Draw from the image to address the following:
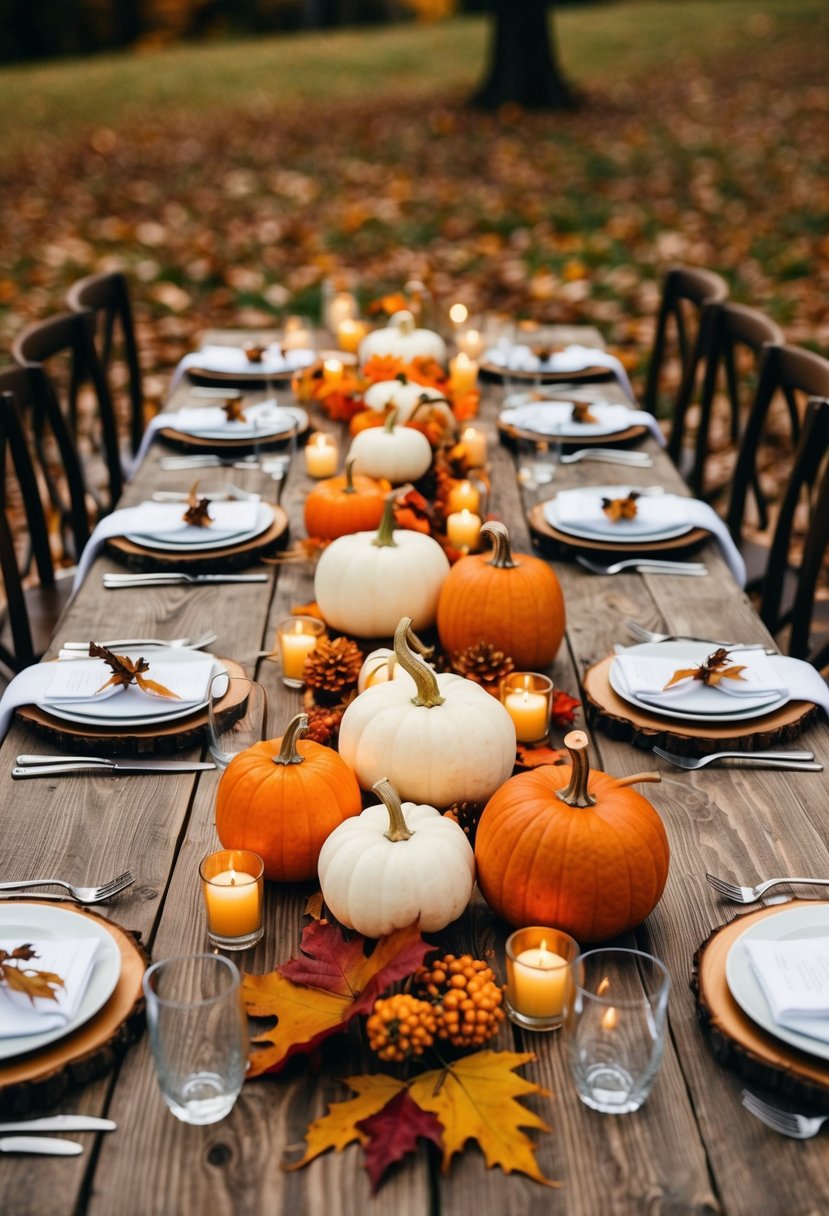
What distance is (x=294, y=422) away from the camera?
3162mm

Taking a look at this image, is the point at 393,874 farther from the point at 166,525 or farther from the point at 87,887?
the point at 166,525

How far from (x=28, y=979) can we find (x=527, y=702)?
85 cm

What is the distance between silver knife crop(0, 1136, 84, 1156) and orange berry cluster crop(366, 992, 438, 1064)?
300mm

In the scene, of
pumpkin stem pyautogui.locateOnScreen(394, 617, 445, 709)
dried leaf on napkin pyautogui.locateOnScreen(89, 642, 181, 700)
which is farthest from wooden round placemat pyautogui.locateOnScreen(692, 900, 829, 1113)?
dried leaf on napkin pyautogui.locateOnScreen(89, 642, 181, 700)

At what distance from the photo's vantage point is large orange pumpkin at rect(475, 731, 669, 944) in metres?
1.47

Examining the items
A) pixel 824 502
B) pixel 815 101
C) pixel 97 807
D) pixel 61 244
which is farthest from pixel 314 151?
pixel 97 807

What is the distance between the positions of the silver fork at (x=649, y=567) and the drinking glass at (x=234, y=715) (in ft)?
3.21

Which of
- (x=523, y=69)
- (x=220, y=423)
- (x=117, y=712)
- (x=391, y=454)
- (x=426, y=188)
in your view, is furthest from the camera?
(x=523, y=69)

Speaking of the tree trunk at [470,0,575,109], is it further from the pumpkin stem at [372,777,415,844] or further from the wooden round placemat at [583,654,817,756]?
the pumpkin stem at [372,777,415,844]

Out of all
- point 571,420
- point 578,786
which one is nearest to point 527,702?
point 578,786

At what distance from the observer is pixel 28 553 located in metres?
3.23

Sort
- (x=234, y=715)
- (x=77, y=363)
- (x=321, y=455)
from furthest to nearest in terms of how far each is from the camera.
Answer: (x=77, y=363), (x=321, y=455), (x=234, y=715)

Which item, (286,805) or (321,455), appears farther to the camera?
(321,455)

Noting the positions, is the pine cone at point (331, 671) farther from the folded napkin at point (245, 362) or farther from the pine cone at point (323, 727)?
the folded napkin at point (245, 362)
